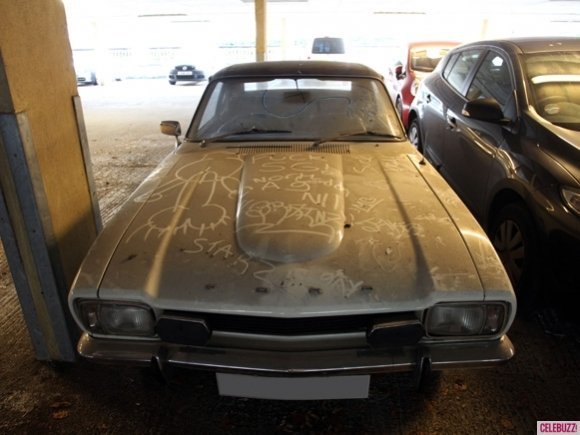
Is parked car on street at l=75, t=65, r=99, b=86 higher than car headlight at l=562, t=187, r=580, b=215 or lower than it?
lower

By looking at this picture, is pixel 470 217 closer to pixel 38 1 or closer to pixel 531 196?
pixel 531 196

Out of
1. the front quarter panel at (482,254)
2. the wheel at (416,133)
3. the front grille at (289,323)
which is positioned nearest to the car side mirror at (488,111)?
the front quarter panel at (482,254)

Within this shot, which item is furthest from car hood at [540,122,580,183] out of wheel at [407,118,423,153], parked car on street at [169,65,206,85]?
parked car on street at [169,65,206,85]

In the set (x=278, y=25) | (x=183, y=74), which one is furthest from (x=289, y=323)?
(x=278, y=25)

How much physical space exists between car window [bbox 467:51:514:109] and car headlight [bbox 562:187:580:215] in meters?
1.06

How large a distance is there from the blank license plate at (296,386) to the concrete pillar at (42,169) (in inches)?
44.6

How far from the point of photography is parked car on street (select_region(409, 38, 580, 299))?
2320 mm

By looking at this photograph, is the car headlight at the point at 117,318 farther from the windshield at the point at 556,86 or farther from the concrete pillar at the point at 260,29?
the concrete pillar at the point at 260,29

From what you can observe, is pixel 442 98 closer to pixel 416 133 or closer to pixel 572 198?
pixel 416 133

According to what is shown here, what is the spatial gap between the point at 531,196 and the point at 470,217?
0.81 metres

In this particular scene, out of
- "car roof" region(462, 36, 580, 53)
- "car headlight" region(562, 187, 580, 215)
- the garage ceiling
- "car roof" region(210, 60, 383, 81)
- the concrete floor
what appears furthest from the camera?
the garage ceiling

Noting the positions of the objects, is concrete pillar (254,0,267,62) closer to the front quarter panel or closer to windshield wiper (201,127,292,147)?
windshield wiper (201,127,292,147)

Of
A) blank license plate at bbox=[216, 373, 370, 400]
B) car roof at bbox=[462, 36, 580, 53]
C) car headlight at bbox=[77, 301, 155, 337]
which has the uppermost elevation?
car roof at bbox=[462, 36, 580, 53]

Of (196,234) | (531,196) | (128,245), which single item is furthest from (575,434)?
(128,245)
